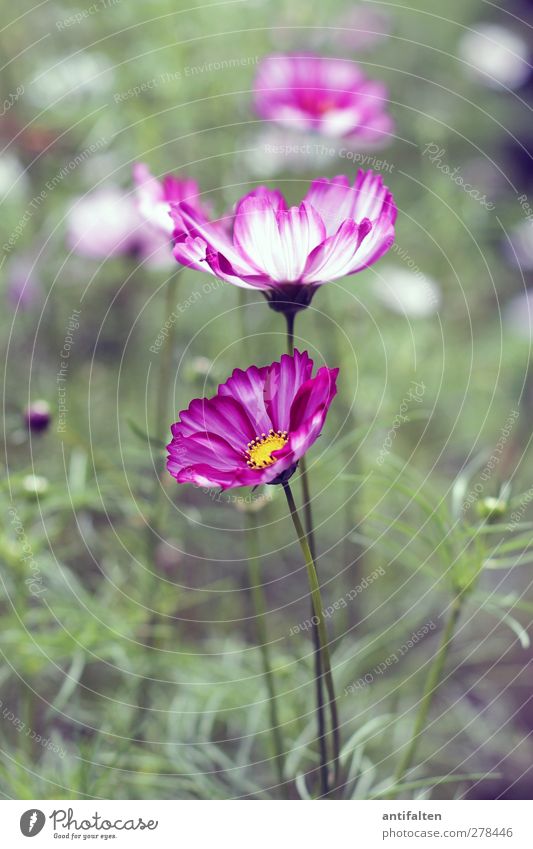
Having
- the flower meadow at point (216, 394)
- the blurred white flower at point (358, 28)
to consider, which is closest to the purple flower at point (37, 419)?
the flower meadow at point (216, 394)

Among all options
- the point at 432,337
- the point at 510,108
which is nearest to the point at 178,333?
the point at 432,337

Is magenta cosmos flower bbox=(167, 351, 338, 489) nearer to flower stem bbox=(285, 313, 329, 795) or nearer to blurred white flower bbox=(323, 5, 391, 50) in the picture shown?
flower stem bbox=(285, 313, 329, 795)

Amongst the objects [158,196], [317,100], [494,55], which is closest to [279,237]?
[158,196]

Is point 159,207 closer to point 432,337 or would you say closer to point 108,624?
point 108,624

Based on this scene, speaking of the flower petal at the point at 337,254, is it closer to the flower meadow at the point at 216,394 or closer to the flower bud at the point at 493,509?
the flower meadow at the point at 216,394

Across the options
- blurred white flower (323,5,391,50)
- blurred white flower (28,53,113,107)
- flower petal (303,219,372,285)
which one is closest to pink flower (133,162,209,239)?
flower petal (303,219,372,285)

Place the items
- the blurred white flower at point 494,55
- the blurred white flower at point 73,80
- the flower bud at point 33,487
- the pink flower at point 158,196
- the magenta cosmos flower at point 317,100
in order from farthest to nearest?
the blurred white flower at point 494,55, the blurred white flower at point 73,80, the magenta cosmos flower at point 317,100, the flower bud at point 33,487, the pink flower at point 158,196

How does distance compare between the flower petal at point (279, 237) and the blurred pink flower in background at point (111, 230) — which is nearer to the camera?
the flower petal at point (279, 237)
